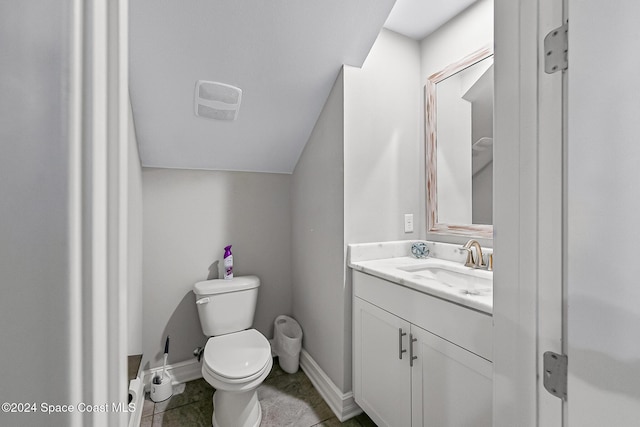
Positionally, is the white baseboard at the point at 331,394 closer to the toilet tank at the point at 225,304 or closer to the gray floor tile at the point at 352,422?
the gray floor tile at the point at 352,422

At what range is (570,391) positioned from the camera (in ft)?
1.65

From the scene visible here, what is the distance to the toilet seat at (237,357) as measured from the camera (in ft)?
4.37

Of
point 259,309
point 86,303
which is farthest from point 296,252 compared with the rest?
point 86,303

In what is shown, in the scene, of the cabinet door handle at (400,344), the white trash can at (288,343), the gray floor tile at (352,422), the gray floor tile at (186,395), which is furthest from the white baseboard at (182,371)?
the cabinet door handle at (400,344)

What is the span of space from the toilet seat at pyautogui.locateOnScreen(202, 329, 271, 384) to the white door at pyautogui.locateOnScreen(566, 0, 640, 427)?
122cm

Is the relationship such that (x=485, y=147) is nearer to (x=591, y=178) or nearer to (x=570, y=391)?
(x=591, y=178)

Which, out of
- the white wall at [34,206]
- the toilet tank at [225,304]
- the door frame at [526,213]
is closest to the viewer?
the white wall at [34,206]

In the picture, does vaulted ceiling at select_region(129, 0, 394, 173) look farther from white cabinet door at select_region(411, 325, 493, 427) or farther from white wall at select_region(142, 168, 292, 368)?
white cabinet door at select_region(411, 325, 493, 427)

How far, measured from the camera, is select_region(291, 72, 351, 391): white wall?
1536mm

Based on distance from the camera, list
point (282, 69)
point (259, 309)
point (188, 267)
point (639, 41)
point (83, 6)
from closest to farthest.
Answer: point (83, 6) → point (639, 41) → point (282, 69) → point (188, 267) → point (259, 309)

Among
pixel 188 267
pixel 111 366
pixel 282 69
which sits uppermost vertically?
pixel 282 69

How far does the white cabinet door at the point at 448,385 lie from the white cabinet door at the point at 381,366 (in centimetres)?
6

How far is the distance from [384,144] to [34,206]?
1.59 metres

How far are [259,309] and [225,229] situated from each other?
65cm
